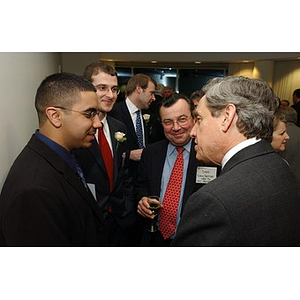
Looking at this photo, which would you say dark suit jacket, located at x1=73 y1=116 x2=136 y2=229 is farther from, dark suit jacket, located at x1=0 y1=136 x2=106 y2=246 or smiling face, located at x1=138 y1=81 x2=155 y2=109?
smiling face, located at x1=138 y1=81 x2=155 y2=109

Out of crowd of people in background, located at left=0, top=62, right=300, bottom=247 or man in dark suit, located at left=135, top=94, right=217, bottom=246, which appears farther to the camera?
man in dark suit, located at left=135, top=94, right=217, bottom=246

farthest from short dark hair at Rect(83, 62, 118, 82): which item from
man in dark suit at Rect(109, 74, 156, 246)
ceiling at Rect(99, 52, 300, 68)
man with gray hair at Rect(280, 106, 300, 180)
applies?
ceiling at Rect(99, 52, 300, 68)

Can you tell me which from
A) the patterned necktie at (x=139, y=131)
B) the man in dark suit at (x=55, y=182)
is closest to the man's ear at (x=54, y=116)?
the man in dark suit at (x=55, y=182)

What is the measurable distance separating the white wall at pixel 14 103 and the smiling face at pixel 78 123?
10.3 inches

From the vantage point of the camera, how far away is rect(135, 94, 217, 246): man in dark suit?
5.80 ft

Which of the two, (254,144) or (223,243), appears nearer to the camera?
(223,243)

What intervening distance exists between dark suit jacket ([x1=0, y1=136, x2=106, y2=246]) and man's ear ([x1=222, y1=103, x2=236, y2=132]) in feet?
2.10

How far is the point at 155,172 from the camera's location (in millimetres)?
1858

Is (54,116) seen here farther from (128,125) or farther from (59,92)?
(128,125)

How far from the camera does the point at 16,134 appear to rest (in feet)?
5.08

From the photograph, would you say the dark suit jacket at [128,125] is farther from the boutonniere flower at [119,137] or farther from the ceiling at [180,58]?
the ceiling at [180,58]
